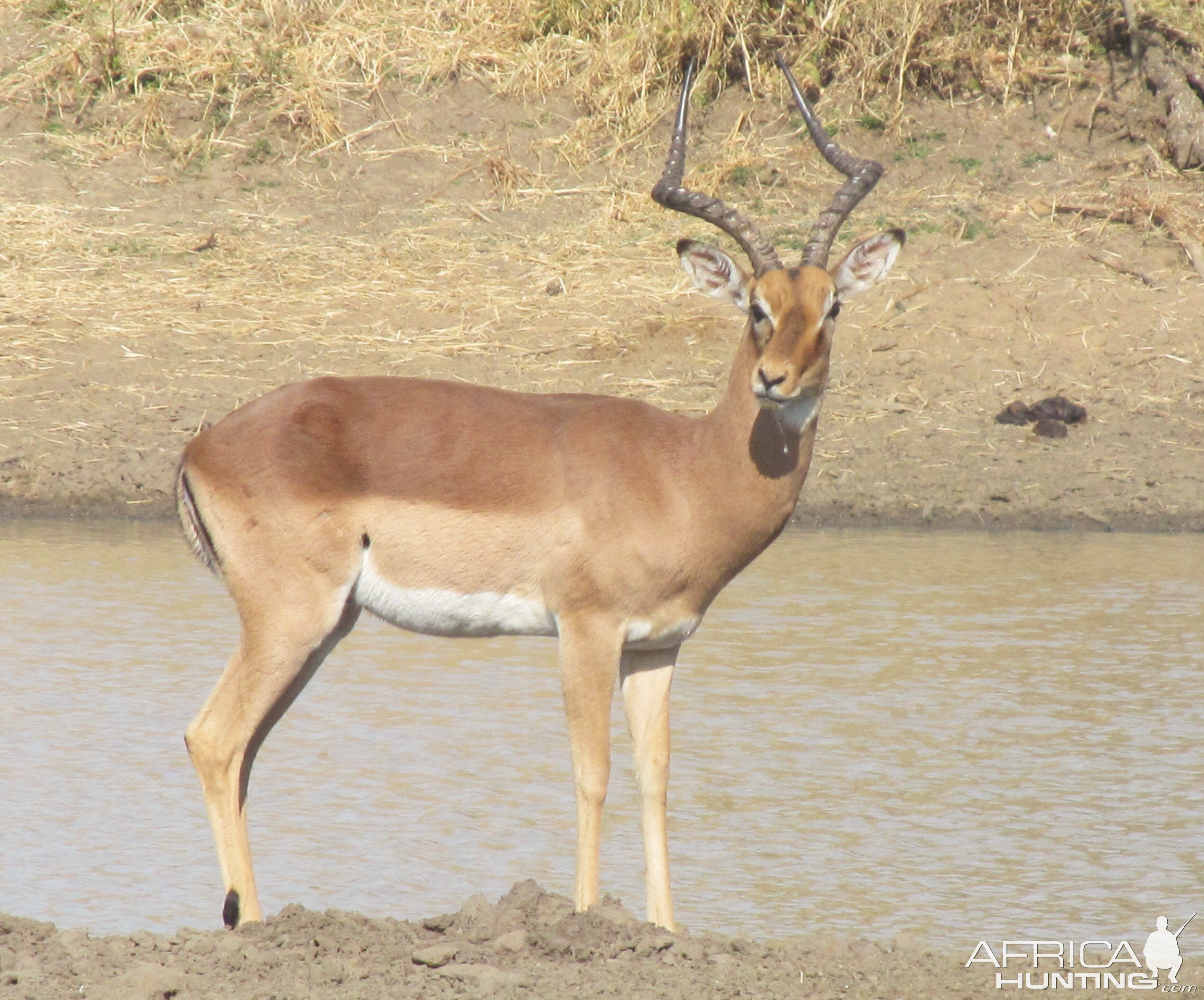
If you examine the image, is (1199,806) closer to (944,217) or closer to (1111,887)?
(1111,887)

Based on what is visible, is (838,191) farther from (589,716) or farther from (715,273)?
(589,716)

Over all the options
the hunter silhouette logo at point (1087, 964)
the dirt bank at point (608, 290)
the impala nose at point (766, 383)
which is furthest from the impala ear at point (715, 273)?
the dirt bank at point (608, 290)

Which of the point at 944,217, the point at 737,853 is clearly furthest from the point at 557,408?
the point at 944,217

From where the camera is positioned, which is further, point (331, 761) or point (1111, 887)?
point (331, 761)

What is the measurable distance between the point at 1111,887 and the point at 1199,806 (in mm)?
802

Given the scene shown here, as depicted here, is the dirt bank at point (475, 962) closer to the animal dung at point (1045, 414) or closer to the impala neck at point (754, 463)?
the impala neck at point (754, 463)

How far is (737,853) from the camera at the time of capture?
17.6ft

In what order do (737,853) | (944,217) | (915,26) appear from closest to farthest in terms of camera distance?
(737,853)
(944,217)
(915,26)

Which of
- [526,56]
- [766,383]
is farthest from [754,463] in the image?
[526,56]

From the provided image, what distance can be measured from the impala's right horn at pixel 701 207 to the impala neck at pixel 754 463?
0.74 ft

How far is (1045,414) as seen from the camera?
10297 mm

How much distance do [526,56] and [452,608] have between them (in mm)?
10077

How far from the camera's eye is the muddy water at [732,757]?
16.5 ft

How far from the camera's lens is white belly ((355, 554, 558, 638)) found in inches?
193
